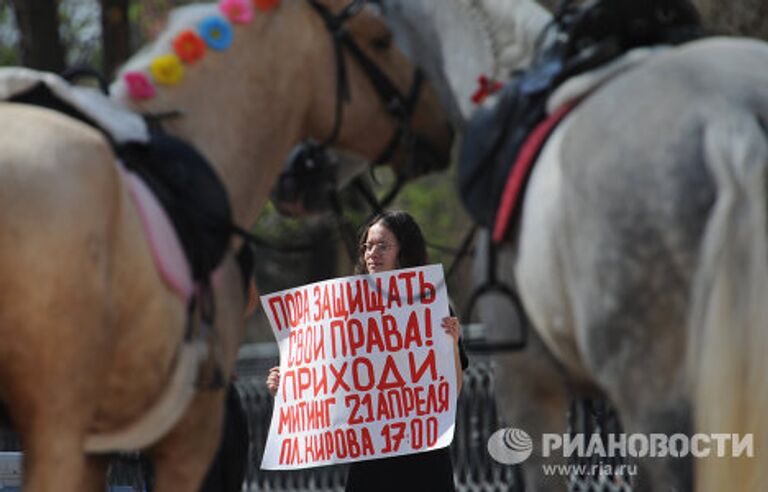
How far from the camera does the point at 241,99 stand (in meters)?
5.59

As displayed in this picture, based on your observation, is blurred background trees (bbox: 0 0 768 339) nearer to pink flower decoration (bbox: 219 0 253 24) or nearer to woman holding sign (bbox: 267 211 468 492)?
woman holding sign (bbox: 267 211 468 492)

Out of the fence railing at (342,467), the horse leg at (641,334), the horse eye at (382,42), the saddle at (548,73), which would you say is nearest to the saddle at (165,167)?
the horse eye at (382,42)

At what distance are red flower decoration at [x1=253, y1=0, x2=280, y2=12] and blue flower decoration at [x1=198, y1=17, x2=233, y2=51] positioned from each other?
0.38ft

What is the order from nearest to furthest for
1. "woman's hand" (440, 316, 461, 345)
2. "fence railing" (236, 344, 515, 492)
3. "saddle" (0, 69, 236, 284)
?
"saddle" (0, 69, 236, 284), "woman's hand" (440, 316, 461, 345), "fence railing" (236, 344, 515, 492)

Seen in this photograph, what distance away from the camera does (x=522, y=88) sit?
4.92 metres

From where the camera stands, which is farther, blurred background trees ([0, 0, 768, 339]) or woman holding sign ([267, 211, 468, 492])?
blurred background trees ([0, 0, 768, 339])

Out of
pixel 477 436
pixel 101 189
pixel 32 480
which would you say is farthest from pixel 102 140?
pixel 477 436

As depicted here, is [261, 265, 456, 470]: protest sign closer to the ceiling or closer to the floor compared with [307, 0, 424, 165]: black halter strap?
closer to the floor

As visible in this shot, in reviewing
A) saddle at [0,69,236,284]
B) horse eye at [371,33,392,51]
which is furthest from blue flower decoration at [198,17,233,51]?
horse eye at [371,33,392,51]

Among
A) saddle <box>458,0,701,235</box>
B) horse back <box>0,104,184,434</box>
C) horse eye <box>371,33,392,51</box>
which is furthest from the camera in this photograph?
horse eye <box>371,33,392,51</box>

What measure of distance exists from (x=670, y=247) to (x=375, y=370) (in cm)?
168

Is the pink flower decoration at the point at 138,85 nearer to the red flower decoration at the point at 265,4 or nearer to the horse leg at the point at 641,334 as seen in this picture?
the red flower decoration at the point at 265,4

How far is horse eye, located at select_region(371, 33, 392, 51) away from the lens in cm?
571

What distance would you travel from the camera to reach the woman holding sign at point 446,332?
5.69 m
